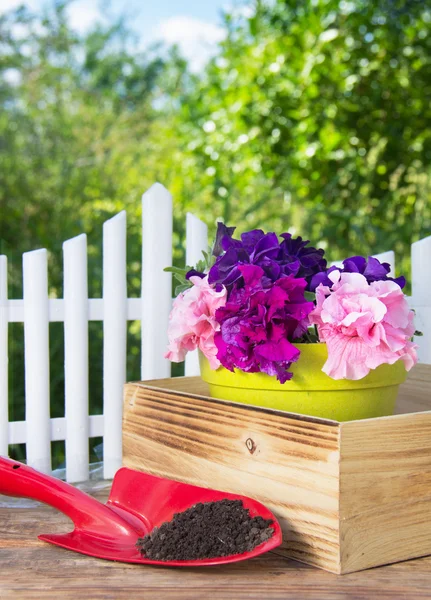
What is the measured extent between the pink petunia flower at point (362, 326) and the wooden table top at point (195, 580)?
273 millimetres

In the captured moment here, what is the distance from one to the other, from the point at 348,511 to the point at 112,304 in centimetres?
85

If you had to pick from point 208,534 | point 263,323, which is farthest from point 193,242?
point 208,534

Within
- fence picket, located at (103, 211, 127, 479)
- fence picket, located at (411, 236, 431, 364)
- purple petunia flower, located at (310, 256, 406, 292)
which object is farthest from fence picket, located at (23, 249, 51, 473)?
fence picket, located at (411, 236, 431, 364)

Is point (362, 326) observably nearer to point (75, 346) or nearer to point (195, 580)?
point (195, 580)

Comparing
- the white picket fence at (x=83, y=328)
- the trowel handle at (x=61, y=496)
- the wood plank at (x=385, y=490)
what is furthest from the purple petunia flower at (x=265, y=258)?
the white picket fence at (x=83, y=328)

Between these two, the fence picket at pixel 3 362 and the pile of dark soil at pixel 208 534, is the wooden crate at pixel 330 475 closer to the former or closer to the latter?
the pile of dark soil at pixel 208 534

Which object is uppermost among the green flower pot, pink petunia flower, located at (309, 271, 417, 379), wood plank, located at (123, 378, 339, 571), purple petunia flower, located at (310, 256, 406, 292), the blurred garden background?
the blurred garden background

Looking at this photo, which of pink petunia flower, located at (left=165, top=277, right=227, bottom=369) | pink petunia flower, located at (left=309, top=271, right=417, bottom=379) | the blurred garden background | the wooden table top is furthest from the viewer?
the blurred garden background

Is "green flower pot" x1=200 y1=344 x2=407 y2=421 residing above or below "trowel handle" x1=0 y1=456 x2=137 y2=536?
above

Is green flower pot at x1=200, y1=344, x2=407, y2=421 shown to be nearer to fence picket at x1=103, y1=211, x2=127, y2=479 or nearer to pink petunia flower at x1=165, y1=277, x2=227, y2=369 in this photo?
pink petunia flower at x1=165, y1=277, x2=227, y2=369

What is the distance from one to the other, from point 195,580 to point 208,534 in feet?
0.21

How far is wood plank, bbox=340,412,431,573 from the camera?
3.21ft

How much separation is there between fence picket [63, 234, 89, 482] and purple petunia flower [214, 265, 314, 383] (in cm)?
62

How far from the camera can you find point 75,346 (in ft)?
5.35
